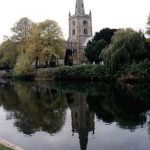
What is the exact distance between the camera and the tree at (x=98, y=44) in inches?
3177

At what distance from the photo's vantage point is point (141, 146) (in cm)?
1538

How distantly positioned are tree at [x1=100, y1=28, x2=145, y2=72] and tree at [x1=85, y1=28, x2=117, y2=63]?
2520 cm

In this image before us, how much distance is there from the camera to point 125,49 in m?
51.4

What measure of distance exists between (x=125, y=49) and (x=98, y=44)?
29.8m

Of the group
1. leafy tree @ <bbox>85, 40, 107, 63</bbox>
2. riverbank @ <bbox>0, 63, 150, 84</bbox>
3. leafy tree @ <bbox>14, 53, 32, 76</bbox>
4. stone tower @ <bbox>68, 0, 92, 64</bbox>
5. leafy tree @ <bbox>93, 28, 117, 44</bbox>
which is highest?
stone tower @ <bbox>68, 0, 92, 64</bbox>

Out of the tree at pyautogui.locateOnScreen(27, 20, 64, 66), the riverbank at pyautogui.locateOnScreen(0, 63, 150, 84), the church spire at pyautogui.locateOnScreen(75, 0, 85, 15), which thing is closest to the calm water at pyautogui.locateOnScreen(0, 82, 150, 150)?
the riverbank at pyautogui.locateOnScreen(0, 63, 150, 84)

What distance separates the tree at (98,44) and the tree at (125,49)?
25198mm

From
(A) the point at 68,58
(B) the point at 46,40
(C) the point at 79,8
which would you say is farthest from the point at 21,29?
(C) the point at 79,8

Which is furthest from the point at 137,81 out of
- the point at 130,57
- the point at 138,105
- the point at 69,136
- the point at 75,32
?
the point at 75,32

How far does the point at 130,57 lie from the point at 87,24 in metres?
88.9

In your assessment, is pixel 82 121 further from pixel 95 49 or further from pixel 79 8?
pixel 79 8

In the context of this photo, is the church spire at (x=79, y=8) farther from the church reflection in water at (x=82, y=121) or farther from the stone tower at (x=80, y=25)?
the church reflection in water at (x=82, y=121)

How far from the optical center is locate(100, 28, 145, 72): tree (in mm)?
51494

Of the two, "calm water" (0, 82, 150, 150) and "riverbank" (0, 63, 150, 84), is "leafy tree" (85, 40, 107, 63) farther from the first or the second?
"calm water" (0, 82, 150, 150)
